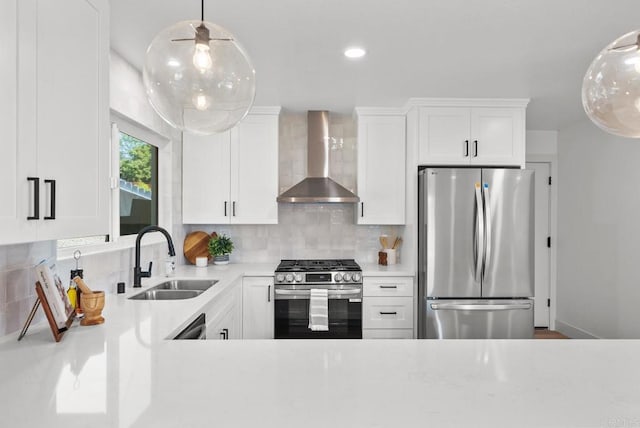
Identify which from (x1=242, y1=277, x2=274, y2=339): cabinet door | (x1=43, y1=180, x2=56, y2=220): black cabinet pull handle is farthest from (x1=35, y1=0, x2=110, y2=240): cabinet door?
(x1=242, y1=277, x2=274, y2=339): cabinet door

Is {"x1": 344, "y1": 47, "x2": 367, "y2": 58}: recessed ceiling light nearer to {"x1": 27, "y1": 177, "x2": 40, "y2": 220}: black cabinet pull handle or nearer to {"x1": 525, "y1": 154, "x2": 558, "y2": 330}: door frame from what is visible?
{"x1": 27, "y1": 177, "x2": 40, "y2": 220}: black cabinet pull handle

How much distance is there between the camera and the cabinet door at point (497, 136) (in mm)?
3521

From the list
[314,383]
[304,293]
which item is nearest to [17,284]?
[314,383]

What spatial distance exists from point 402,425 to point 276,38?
6.93 feet

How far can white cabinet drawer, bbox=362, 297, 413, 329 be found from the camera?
3449mm

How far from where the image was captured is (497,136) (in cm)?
352

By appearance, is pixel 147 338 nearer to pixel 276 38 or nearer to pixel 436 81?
pixel 276 38

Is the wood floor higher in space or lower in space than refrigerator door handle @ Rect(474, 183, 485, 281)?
lower

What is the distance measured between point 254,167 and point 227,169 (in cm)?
26

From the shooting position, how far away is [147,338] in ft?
4.98

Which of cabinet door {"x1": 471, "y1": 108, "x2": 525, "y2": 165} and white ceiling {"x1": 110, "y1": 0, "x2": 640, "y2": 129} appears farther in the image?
cabinet door {"x1": 471, "y1": 108, "x2": 525, "y2": 165}

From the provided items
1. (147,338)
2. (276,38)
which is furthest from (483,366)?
(276,38)

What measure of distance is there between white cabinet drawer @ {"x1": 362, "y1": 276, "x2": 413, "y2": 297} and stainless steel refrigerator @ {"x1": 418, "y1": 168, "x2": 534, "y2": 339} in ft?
0.75

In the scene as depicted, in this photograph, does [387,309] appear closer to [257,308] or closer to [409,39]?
[257,308]
